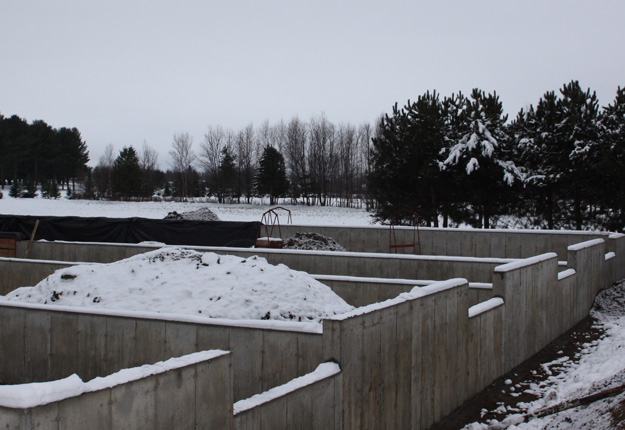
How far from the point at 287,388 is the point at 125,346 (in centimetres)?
323

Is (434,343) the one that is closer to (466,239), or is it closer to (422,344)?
(422,344)

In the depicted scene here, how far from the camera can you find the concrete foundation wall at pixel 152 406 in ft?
10.3

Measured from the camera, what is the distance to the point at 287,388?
489 centimetres

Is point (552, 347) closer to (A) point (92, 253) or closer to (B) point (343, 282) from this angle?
(B) point (343, 282)

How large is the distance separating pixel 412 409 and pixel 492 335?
2461mm

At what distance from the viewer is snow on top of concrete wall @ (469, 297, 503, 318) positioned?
8.09m

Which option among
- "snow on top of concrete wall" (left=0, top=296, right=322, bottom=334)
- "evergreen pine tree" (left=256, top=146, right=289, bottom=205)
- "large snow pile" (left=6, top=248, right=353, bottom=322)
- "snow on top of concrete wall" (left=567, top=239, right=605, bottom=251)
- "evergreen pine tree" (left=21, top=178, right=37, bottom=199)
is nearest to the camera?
"snow on top of concrete wall" (left=0, top=296, right=322, bottom=334)

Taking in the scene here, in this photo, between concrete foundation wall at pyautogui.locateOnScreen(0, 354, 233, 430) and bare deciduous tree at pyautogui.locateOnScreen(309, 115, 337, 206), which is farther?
bare deciduous tree at pyautogui.locateOnScreen(309, 115, 337, 206)

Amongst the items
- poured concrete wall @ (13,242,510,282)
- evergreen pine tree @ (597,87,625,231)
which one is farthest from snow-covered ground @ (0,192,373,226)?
poured concrete wall @ (13,242,510,282)

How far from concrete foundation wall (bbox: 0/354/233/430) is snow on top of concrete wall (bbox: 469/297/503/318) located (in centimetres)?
463

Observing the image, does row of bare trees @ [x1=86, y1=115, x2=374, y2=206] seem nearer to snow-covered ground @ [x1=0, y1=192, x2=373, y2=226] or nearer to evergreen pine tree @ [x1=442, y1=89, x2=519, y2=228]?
snow-covered ground @ [x1=0, y1=192, x2=373, y2=226]

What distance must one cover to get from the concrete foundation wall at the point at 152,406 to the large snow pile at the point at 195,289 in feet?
13.6

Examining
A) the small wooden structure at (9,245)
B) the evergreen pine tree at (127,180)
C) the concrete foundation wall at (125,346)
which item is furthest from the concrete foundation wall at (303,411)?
the evergreen pine tree at (127,180)

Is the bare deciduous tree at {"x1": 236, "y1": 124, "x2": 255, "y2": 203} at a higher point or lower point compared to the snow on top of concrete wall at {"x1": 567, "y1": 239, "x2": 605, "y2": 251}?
higher
